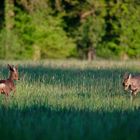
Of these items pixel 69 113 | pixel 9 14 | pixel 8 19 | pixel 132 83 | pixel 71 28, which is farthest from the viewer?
pixel 71 28

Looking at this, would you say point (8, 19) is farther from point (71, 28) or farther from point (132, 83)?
point (132, 83)

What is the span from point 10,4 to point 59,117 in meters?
26.9

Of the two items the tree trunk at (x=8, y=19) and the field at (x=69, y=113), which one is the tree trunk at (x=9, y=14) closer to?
the tree trunk at (x=8, y=19)

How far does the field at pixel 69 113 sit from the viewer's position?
752 cm

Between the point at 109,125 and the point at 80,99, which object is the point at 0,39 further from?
the point at 109,125

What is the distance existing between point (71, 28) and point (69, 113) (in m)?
27.8

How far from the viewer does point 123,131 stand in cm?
766

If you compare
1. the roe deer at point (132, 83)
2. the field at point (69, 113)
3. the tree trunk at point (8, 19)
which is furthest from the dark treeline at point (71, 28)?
the roe deer at point (132, 83)

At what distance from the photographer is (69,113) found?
9.51 m

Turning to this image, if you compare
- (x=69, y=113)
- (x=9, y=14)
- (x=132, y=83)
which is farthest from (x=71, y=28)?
(x=69, y=113)

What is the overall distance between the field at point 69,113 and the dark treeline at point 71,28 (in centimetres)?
2102

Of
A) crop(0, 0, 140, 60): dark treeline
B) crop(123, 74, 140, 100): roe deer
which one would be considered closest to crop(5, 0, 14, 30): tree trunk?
crop(0, 0, 140, 60): dark treeline

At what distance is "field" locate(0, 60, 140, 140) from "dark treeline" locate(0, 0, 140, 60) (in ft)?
69.0

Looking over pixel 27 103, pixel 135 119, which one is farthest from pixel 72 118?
pixel 27 103
